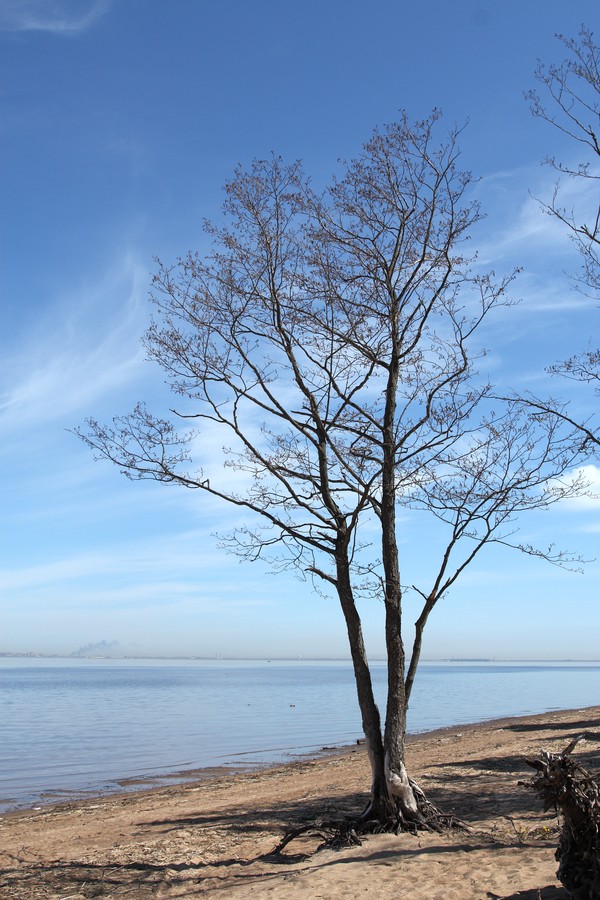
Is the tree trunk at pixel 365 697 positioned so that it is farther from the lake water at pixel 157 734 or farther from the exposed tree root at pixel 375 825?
the lake water at pixel 157 734

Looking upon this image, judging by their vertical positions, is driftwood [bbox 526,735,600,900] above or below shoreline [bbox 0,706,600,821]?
above

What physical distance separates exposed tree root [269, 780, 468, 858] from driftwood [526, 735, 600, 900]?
3.09 metres

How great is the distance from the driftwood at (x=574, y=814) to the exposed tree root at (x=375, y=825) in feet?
10.1

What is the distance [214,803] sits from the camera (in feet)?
44.3

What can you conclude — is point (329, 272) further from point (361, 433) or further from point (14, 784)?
point (14, 784)

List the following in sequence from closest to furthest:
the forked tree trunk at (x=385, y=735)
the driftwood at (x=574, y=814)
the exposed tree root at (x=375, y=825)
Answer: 1. the driftwood at (x=574, y=814)
2. the exposed tree root at (x=375, y=825)
3. the forked tree trunk at (x=385, y=735)

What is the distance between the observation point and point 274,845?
29.7 ft

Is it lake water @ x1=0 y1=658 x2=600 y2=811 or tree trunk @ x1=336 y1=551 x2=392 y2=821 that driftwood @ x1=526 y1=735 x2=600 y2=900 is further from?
lake water @ x1=0 y1=658 x2=600 y2=811

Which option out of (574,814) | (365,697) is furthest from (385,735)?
(574,814)

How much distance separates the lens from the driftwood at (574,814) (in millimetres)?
5570

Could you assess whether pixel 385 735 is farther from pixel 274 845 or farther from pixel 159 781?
pixel 159 781

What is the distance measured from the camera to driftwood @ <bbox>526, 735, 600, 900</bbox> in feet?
18.3

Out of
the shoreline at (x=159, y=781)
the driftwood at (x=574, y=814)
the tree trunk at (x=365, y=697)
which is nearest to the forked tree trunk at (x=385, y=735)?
the tree trunk at (x=365, y=697)

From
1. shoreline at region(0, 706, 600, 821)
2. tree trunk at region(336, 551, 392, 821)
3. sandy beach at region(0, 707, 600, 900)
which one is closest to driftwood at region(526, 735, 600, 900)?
sandy beach at region(0, 707, 600, 900)
